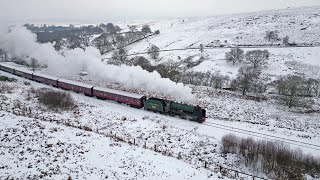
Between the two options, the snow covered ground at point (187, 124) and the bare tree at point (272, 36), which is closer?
the snow covered ground at point (187, 124)

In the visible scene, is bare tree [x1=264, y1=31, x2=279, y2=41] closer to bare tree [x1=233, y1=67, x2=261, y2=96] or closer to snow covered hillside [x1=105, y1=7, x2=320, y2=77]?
snow covered hillside [x1=105, y1=7, x2=320, y2=77]

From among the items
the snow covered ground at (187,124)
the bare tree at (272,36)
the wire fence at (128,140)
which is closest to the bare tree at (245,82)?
the snow covered ground at (187,124)

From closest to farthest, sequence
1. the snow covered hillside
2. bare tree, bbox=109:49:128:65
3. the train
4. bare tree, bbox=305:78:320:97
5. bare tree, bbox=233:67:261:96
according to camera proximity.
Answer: the train, bare tree, bbox=233:67:261:96, bare tree, bbox=305:78:320:97, the snow covered hillside, bare tree, bbox=109:49:128:65

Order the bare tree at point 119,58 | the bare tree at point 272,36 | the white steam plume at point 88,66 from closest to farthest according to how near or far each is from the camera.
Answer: the white steam plume at point 88,66
the bare tree at point 119,58
the bare tree at point 272,36

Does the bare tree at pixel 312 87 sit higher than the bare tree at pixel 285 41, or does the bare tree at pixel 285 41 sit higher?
the bare tree at pixel 285 41

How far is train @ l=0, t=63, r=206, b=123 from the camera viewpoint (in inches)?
1354

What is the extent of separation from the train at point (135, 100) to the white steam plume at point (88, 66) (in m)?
1.55

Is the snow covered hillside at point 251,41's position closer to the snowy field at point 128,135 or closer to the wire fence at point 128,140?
the snowy field at point 128,135

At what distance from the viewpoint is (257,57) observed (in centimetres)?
6869

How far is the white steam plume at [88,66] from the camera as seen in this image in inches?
1433

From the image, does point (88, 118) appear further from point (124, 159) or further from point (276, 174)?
point (276, 174)

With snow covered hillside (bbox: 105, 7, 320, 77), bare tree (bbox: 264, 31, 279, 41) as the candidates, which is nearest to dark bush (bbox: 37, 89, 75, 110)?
snow covered hillside (bbox: 105, 7, 320, 77)

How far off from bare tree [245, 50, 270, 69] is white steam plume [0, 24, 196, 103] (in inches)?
1424

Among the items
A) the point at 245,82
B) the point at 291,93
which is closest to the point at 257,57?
the point at 245,82
